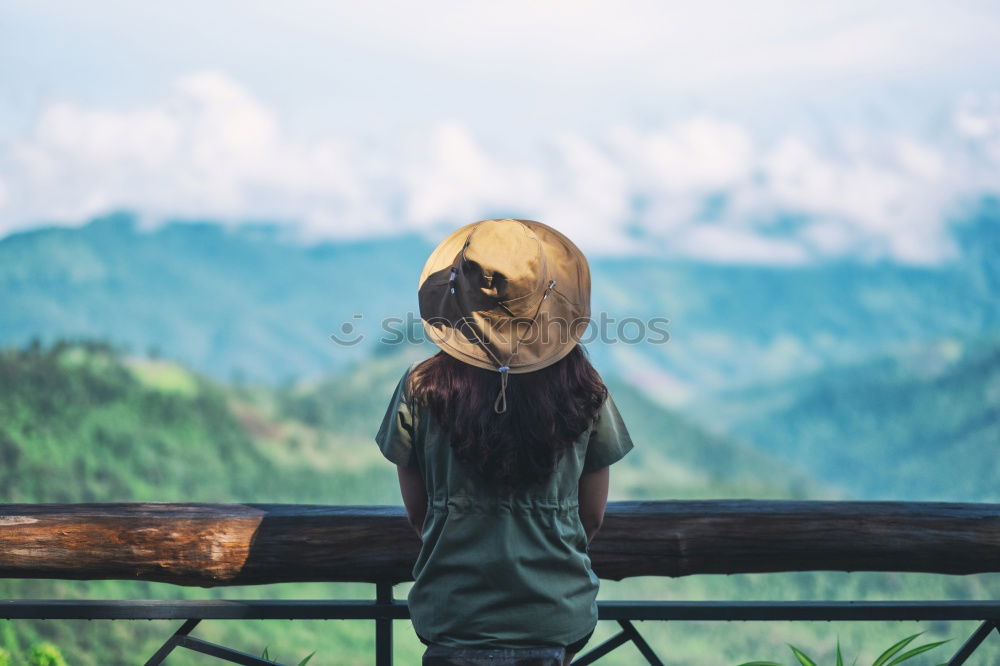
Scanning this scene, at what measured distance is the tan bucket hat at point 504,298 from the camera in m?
1.65

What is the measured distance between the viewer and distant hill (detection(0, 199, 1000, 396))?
3531 centimetres

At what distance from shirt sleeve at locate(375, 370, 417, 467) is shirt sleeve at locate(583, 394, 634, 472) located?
0.33 metres

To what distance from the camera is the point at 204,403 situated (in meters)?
17.8

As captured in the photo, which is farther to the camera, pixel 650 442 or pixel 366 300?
pixel 366 300

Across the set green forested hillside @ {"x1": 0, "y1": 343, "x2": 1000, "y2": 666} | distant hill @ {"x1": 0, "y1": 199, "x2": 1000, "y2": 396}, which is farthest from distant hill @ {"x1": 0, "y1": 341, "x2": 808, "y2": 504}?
distant hill @ {"x1": 0, "y1": 199, "x2": 1000, "y2": 396}

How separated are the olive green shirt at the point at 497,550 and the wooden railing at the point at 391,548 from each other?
0.63 m

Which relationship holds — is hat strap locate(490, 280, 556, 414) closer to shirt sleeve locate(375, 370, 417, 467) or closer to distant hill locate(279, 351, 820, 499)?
shirt sleeve locate(375, 370, 417, 467)

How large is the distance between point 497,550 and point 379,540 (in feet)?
2.48

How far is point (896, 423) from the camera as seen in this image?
37281mm

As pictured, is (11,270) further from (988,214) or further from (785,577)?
(988,214)

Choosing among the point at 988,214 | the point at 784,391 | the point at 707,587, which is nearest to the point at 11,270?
the point at 707,587

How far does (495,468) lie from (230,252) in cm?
4314

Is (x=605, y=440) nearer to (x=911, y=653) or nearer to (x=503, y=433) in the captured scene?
(x=503, y=433)

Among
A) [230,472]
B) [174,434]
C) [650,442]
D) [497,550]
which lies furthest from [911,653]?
[650,442]
